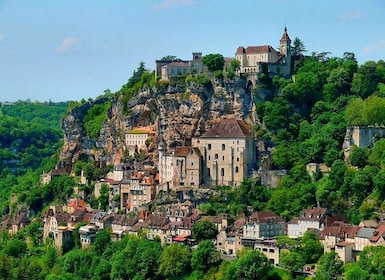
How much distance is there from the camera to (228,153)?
62438mm

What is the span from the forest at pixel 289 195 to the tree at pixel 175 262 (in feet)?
0.18

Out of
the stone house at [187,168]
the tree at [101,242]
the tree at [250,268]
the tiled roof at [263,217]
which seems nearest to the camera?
the tree at [250,268]

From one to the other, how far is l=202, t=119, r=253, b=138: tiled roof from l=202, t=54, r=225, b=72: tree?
20.3ft

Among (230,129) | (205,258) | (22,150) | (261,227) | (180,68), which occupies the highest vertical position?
(180,68)

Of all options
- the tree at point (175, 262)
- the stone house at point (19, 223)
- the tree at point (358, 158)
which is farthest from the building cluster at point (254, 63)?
the tree at point (175, 262)

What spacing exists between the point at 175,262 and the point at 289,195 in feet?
29.7

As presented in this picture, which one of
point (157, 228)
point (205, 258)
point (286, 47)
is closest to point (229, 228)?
point (205, 258)

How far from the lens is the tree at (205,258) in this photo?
52750 millimetres

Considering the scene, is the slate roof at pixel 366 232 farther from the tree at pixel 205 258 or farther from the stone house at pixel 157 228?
the stone house at pixel 157 228

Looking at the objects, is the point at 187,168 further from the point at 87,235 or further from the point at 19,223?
the point at 19,223

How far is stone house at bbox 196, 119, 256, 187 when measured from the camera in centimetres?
6209

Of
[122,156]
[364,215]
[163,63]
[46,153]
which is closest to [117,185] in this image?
[122,156]

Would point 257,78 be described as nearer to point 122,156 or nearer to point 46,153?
point 122,156

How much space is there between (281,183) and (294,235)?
7.29m
